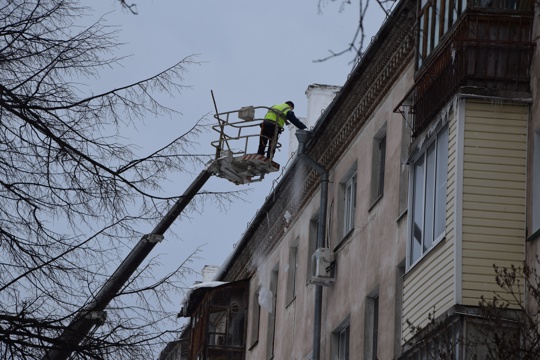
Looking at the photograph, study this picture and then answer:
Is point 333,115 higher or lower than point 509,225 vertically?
higher

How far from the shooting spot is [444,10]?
17406 mm

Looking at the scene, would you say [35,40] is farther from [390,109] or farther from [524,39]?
[390,109]

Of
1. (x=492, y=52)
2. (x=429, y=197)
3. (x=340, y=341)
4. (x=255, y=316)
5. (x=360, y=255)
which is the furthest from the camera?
(x=255, y=316)

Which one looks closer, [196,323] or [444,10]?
[444,10]

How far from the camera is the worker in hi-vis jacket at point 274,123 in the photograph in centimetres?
2558

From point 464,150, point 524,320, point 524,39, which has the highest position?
point 524,39

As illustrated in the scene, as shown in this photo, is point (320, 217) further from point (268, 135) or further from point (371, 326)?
point (371, 326)

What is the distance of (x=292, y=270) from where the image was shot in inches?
1111

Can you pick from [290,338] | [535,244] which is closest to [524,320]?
[535,244]

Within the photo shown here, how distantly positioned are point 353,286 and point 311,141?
4486 mm

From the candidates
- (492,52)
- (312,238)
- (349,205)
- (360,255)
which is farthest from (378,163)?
(492,52)

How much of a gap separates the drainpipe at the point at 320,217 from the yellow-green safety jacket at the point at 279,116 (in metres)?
0.74

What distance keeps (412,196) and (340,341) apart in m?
6.25

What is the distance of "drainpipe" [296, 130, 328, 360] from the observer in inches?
927
